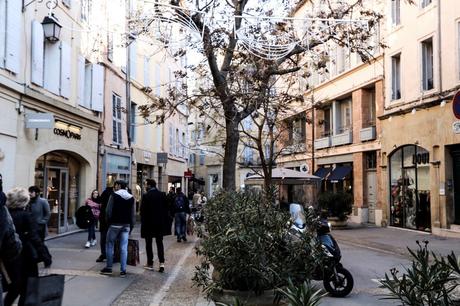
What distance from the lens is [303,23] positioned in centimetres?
1146

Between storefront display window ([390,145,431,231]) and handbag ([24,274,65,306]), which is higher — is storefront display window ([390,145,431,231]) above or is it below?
above

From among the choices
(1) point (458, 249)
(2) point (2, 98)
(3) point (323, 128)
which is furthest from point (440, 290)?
(3) point (323, 128)

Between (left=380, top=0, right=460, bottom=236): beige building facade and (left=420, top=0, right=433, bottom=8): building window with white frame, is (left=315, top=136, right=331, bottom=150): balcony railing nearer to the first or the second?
(left=380, top=0, right=460, bottom=236): beige building facade

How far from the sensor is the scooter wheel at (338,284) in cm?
832

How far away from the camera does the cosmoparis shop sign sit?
51.4 ft

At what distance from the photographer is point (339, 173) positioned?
95.0 feet

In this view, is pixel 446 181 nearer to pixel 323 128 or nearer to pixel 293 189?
pixel 293 189

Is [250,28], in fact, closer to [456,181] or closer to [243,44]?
[243,44]

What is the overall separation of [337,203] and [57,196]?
37.5ft

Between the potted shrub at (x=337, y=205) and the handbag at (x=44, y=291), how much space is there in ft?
57.0

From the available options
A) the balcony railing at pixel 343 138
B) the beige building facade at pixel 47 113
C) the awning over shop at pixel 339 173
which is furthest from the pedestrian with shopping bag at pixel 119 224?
the awning over shop at pixel 339 173

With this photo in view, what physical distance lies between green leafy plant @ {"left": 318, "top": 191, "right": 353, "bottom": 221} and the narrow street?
4.94 meters

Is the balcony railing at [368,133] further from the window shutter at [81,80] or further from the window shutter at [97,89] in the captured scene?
the window shutter at [81,80]

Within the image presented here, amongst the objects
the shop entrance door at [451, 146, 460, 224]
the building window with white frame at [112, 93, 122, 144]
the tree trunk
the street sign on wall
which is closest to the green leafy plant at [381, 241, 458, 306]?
the street sign on wall
